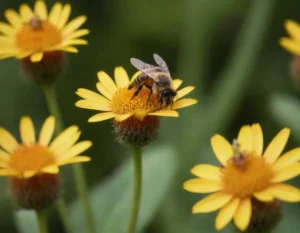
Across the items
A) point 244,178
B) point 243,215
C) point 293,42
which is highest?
point 293,42

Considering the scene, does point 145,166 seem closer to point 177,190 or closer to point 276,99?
point 177,190

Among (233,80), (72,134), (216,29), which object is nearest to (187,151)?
(233,80)

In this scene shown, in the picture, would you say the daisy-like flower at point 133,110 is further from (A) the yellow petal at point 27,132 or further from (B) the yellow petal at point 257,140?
(A) the yellow petal at point 27,132

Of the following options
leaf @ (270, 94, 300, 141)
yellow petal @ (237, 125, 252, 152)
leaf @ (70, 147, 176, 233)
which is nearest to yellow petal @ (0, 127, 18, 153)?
leaf @ (70, 147, 176, 233)

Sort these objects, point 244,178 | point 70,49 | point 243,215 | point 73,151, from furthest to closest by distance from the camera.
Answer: point 70,49 → point 73,151 → point 244,178 → point 243,215

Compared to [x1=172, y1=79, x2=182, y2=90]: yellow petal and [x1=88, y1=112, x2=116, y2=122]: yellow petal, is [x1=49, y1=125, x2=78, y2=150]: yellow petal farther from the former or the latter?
[x1=172, y1=79, x2=182, y2=90]: yellow petal

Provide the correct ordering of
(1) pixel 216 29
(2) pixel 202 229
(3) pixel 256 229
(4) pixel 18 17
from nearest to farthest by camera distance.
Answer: (3) pixel 256 229, (4) pixel 18 17, (2) pixel 202 229, (1) pixel 216 29

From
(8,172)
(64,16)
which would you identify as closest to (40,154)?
(8,172)

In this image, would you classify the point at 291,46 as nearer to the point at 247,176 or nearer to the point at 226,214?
the point at 247,176
